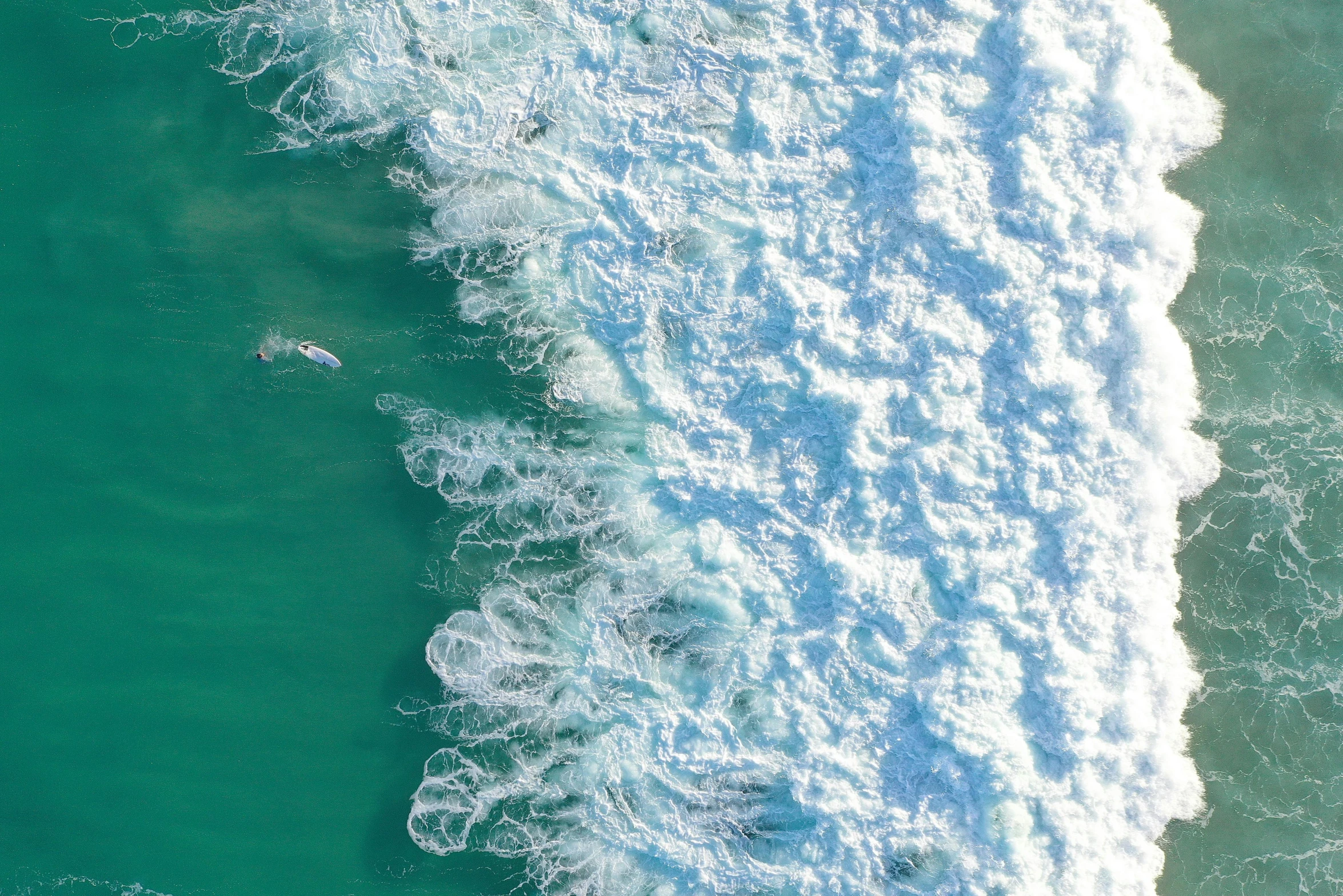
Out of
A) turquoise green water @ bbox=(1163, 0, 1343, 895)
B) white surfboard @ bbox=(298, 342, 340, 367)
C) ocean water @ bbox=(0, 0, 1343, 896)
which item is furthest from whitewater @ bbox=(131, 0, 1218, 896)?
Result: white surfboard @ bbox=(298, 342, 340, 367)

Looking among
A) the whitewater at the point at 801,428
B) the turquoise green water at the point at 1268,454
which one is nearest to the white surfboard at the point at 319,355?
the whitewater at the point at 801,428

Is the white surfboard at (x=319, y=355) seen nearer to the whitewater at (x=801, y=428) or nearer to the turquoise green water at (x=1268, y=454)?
the whitewater at (x=801, y=428)

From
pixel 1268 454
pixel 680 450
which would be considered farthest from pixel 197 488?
pixel 1268 454

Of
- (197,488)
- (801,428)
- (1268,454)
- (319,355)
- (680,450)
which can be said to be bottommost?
(197,488)

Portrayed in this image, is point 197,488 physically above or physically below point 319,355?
below

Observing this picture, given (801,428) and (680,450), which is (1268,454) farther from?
(680,450)

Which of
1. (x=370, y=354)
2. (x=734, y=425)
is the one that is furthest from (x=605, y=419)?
(x=370, y=354)

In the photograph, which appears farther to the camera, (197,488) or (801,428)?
(197,488)
